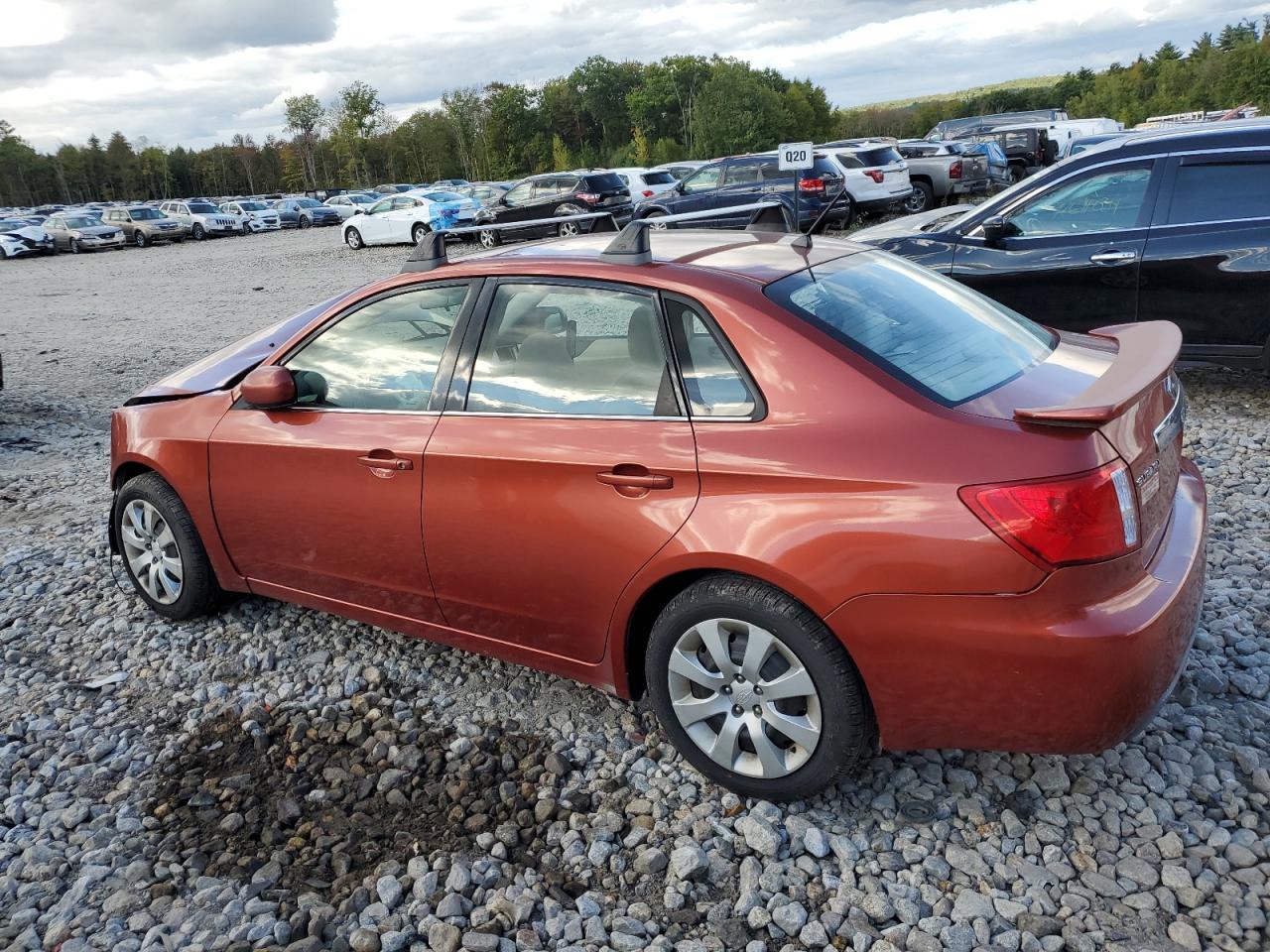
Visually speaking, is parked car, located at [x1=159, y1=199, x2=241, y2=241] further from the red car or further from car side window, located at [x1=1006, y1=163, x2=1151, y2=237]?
the red car

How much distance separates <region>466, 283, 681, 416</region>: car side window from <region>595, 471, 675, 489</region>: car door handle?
196 mm

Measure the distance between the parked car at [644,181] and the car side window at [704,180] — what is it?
3.43 m

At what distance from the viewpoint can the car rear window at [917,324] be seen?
2.80m

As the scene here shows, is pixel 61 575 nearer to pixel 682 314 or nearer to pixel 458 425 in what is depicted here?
pixel 458 425

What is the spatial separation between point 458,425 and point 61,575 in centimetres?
318

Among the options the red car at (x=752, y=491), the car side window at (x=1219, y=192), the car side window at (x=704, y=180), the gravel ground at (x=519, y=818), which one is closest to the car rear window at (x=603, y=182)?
the car side window at (x=704, y=180)

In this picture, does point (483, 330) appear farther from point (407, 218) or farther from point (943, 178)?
point (407, 218)

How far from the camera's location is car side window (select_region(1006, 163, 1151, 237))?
643 centimetres

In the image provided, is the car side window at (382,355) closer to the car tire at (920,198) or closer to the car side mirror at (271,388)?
the car side mirror at (271,388)

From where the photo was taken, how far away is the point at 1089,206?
6.60 m

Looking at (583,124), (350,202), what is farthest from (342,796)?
(583,124)

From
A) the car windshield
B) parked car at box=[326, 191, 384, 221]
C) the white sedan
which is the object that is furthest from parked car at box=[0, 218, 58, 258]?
the car windshield

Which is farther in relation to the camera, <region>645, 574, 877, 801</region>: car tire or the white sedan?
the white sedan

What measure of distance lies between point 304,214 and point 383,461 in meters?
44.5
